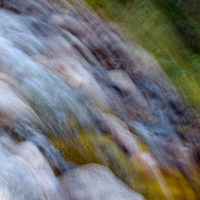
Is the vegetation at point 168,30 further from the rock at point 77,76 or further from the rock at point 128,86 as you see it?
the rock at point 77,76

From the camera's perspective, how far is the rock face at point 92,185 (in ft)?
4.33

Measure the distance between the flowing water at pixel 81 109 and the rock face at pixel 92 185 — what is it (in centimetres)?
5

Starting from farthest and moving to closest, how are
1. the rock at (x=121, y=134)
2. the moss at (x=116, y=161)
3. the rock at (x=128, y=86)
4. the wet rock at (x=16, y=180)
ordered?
the rock at (x=128, y=86), the rock at (x=121, y=134), the moss at (x=116, y=161), the wet rock at (x=16, y=180)

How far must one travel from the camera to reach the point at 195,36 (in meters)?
2.65

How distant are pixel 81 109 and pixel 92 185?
0.47 metres

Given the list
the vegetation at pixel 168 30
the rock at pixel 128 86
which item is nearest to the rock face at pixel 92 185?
the rock at pixel 128 86

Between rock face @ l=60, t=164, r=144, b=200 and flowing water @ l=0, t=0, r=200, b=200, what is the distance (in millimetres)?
47

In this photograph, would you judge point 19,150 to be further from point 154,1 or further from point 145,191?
point 154,1

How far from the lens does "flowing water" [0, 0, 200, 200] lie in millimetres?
1386

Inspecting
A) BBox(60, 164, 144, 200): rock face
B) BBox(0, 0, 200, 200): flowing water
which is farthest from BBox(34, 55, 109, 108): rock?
BBox(60, 164, 144, 200): rock face

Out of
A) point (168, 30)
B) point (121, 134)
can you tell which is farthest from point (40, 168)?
point (168, 30)

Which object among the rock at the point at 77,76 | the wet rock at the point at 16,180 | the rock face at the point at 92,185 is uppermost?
the rock at the point at 77,76

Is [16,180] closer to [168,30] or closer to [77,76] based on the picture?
[77,76]

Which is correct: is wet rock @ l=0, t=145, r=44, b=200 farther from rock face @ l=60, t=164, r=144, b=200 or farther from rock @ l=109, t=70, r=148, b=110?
rock @ l=109, t=70, r=148, b=110
